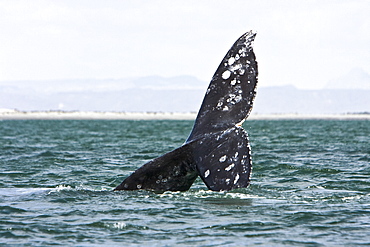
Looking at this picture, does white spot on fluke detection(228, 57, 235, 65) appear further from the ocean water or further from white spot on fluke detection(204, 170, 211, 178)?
the ocean water

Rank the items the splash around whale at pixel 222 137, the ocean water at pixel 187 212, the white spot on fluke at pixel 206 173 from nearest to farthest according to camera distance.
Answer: the ocean water at pixel 187 212 < the splash around whale at pixel 222 137 < the white spot on fluke at pixel 206 173

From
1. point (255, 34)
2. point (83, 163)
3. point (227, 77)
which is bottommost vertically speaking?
point (83, 163)

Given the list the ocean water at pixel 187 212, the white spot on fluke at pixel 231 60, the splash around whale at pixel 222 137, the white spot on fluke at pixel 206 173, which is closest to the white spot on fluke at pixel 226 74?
the splash around whale at pixel 222 137

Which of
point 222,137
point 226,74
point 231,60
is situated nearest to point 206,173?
point 222,137

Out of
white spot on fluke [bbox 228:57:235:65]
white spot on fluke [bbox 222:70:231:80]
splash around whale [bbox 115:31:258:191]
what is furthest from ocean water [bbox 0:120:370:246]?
white spot on fluke [bbox 228:57:235:65]

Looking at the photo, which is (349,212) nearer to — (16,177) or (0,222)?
(0,222)

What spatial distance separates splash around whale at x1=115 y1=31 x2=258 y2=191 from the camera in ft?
34.0

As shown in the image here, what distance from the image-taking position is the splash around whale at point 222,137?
1037 centimetres

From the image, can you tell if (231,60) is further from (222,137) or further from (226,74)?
(222,137)

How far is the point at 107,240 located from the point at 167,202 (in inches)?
101

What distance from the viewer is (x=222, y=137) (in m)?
10.7

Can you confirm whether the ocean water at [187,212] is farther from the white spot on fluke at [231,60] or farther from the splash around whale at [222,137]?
the white spot on fluke at [231,60]

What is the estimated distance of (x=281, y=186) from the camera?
14.2 metres

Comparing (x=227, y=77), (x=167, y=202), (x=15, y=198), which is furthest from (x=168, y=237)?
(x=15, y=198)
